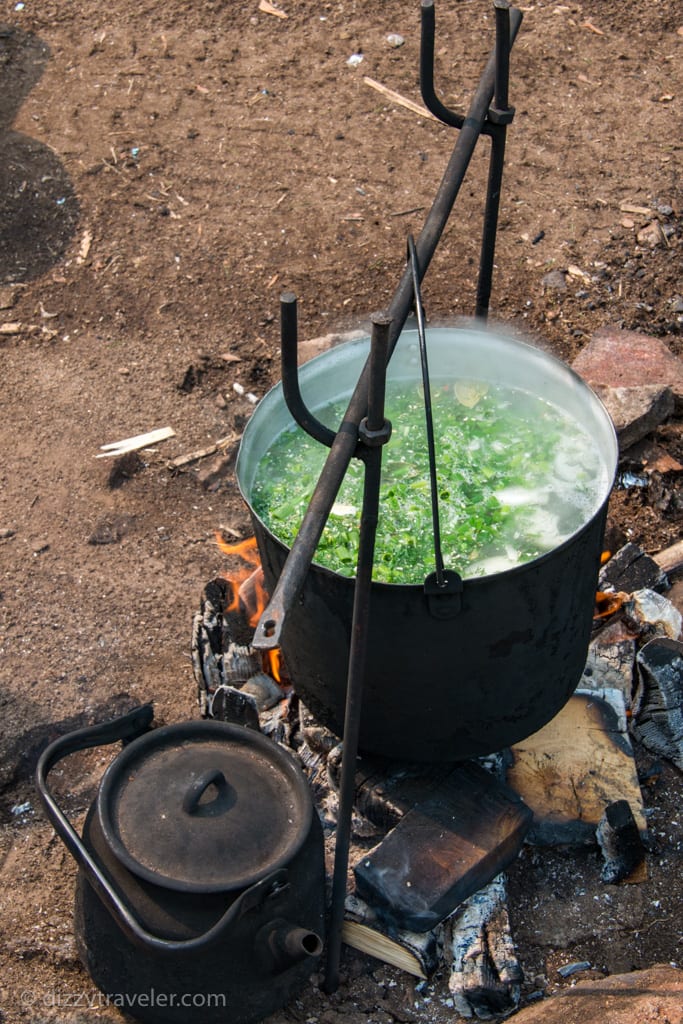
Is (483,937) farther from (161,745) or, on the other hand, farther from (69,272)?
(69,272)

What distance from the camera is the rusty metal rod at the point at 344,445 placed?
2055 mm

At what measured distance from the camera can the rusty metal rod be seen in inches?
80.9

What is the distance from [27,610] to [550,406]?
2368 mm

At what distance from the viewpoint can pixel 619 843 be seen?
3396mm

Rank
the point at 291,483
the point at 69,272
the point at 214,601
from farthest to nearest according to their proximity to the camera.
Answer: the point at 69,272 → the point at 214,601 → the point at 291,483

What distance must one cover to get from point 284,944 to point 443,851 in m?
0.68

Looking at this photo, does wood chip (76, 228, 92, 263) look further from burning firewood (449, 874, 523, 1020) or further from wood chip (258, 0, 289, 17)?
burning firewood (449, 874, 523, 1020)

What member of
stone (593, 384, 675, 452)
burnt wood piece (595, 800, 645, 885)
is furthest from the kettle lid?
stone (593, 384, 675, 452)

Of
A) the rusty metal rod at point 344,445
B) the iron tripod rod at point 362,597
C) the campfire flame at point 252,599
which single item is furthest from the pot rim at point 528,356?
the campfire flame at point 252,599

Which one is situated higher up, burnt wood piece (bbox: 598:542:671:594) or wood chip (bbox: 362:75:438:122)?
wood chip (bbox: 362:75:438:122)

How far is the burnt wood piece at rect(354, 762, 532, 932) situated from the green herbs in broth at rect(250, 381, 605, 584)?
836 millimetres

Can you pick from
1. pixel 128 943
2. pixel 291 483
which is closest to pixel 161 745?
pixel 128 943

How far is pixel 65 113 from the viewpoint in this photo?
24.1 feet

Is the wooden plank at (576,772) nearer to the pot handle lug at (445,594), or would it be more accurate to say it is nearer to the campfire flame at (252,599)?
the campfire flame at (252,599)
